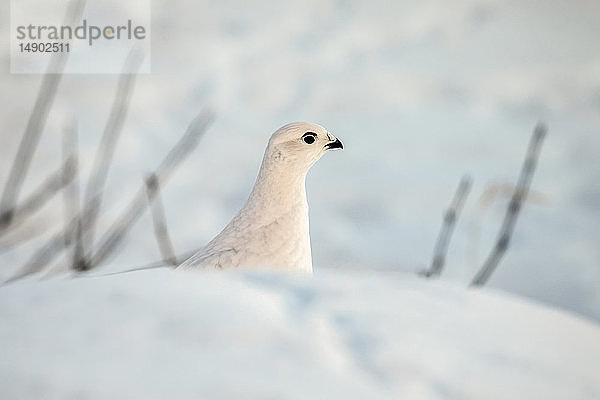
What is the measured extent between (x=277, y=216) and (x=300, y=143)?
19.4 inches

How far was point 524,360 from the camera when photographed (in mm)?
674

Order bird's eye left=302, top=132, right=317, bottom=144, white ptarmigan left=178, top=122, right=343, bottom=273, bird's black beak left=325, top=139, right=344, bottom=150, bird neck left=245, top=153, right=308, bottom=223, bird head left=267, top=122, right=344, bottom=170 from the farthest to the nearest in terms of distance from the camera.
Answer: bird's black beak left=325, top=139, right=344, bottom=150 → bird's eye left=302, top=132, right=317, bottom=144 → bird head left=267, top=122, right=344, bottom=170 → bird neck left=245, top=153, right=308, bottom=223 → white ptarmigan left=178, top=122, right=343, bottom=273

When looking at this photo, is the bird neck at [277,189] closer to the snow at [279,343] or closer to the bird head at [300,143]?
the bird head at [300,143]

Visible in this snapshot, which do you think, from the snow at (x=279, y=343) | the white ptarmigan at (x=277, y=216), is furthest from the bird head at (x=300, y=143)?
the snow at (x=279, y=343)

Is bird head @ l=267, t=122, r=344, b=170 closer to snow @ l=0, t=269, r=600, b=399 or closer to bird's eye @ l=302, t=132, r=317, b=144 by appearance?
bird's eye @ l=302, t=132, r=317, b=144

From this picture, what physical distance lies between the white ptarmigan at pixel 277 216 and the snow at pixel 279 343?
172 cm

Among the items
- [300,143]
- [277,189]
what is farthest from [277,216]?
[300,143]

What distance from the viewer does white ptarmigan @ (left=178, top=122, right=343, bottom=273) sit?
8.45 ft

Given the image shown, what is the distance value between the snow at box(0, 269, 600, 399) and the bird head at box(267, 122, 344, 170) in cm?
233

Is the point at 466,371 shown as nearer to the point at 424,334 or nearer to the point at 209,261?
the point at 424,334

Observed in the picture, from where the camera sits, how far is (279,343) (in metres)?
0.68

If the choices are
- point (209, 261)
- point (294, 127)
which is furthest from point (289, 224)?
point (294, 127)

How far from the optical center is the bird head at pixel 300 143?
3109 millimetres

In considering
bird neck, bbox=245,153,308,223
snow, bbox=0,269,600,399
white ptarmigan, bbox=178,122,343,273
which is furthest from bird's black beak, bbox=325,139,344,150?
snow, bbox=0,269,600,399
